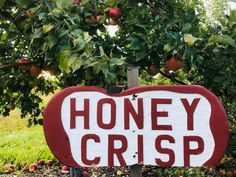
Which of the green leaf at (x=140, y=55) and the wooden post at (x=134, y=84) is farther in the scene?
the green leaf at (x=140, y=55)

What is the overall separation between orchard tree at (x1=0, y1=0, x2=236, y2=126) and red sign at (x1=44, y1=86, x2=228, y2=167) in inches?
4.3

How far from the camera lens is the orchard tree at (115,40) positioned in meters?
1.73

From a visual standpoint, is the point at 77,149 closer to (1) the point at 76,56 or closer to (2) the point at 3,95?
(1) the point at 76,56

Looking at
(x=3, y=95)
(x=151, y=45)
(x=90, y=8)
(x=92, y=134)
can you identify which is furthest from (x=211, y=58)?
(x=3, y=95)

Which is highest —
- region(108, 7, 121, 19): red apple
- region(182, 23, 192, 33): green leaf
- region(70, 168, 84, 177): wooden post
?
region(108, 7, 121, 19): red apple

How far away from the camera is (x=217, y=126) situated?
5.01ft

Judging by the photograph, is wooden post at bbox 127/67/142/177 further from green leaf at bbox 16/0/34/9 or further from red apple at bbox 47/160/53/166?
red apple at bbox 47/160/53/166

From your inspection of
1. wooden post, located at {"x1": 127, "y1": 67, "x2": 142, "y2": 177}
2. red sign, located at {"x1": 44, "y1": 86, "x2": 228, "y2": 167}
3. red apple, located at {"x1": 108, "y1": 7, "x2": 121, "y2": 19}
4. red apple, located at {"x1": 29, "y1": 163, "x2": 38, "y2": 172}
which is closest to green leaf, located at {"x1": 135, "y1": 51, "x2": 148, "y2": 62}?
red apple, located at {"x1": 108, "y1": 7, "x2": 121, "y2": 19}

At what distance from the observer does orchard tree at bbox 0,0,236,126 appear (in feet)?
5.68

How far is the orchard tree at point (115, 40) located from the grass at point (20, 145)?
177 centimetres

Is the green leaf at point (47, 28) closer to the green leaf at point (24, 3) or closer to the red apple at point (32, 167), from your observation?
the green leaf at point (24, 3)

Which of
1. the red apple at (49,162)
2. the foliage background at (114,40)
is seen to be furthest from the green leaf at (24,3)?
the red apple at (49,162)

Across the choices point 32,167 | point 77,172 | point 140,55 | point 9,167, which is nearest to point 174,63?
point 140,55

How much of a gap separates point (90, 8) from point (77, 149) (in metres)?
0.77
